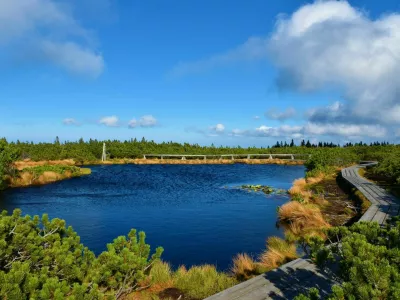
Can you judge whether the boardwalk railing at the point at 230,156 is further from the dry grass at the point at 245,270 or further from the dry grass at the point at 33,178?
the dry grass at the point at 245,270

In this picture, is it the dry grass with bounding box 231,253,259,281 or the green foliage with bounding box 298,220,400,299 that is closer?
the green foliage with bounding box 298,220,400,299

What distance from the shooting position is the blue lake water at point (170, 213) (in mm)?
17594

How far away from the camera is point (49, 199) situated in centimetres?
3002

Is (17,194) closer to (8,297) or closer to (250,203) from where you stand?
(250,203)

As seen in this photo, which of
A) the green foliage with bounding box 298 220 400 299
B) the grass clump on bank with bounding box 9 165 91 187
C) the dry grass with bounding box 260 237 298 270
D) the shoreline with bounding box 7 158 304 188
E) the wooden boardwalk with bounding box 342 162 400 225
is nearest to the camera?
the green foliage with bounding box 298 220 400 299

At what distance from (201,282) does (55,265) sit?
15.8 ft

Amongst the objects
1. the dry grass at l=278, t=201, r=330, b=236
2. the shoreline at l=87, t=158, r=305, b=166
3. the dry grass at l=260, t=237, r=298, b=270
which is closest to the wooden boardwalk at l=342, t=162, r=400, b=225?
the dry grass at l=278, t=201, r=330, b=236

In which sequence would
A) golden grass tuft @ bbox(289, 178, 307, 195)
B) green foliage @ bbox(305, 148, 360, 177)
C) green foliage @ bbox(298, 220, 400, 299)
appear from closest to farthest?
green foliage @ bbox(298, 220, 400, 299) < golden grass tuft @ bbox(289, 178, 307, 195) < green foliage @ bbox(305, 148, 360, 177)

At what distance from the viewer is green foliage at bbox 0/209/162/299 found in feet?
19.0

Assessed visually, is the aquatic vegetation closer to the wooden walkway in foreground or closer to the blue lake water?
the blue lake water

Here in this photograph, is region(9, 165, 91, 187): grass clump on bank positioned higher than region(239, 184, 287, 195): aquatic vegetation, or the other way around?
region(9, 165, 91, 187): grass clump on bank

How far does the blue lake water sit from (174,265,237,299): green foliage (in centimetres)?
355

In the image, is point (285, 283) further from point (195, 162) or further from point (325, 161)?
point (195, 162)

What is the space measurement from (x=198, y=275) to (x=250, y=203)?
1941 cm
